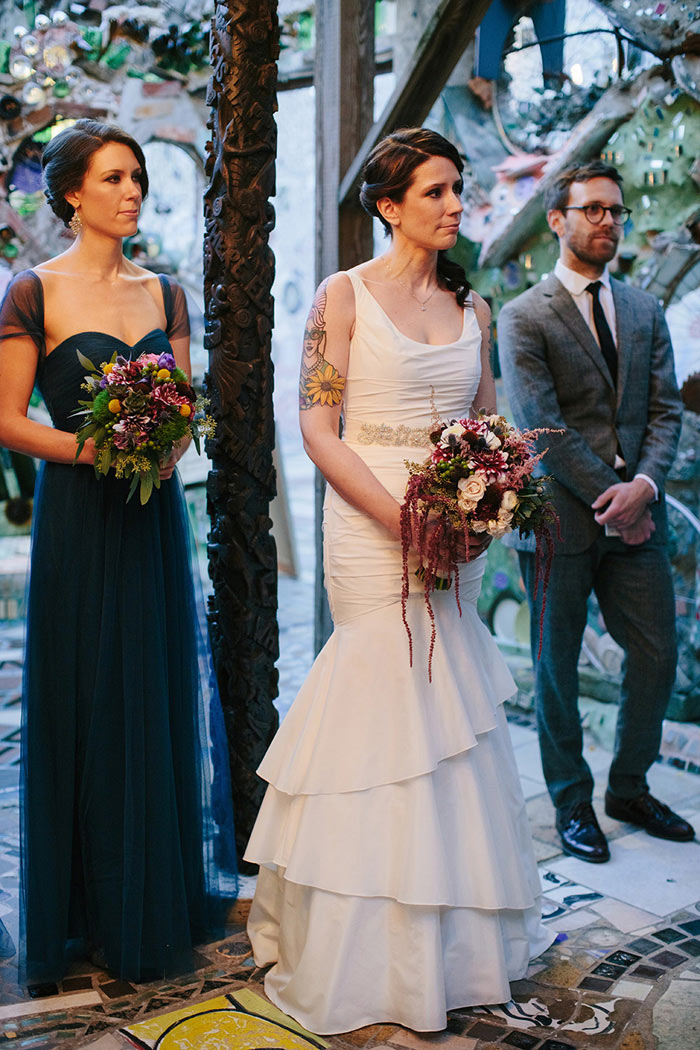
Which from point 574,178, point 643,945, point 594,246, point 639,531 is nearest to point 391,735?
point 643,945

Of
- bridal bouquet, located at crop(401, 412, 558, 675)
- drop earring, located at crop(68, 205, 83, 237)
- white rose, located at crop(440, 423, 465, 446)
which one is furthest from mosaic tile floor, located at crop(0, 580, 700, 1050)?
drop earring, located at crop(68, 205, 83, 237)

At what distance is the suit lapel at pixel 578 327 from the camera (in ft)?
12.9

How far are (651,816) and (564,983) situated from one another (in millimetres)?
1228

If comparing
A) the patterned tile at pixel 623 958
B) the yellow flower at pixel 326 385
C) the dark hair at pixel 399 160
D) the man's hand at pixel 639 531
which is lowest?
the patterned tile at pixel 623 958

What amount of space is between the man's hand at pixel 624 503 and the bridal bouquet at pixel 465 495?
1061 millimetres

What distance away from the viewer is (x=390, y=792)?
2.82 m

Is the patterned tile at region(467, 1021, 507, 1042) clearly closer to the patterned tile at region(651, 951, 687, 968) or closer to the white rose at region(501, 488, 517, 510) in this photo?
the patterned tile at region(651, 951, 687, 968)

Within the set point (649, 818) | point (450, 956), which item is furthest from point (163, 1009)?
point (649, 818)

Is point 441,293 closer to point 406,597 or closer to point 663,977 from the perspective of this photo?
point 406,597

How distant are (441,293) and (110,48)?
5.44m

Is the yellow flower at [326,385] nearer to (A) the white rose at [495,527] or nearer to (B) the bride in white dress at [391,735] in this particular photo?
(B) the bride in white dress at [391,735]

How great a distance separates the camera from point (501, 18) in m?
5.30

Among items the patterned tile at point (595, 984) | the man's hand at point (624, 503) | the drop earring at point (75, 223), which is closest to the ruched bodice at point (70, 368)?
the drop earring at point (75, 223)

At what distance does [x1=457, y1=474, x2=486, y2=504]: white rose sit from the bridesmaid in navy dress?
0.88 meters
